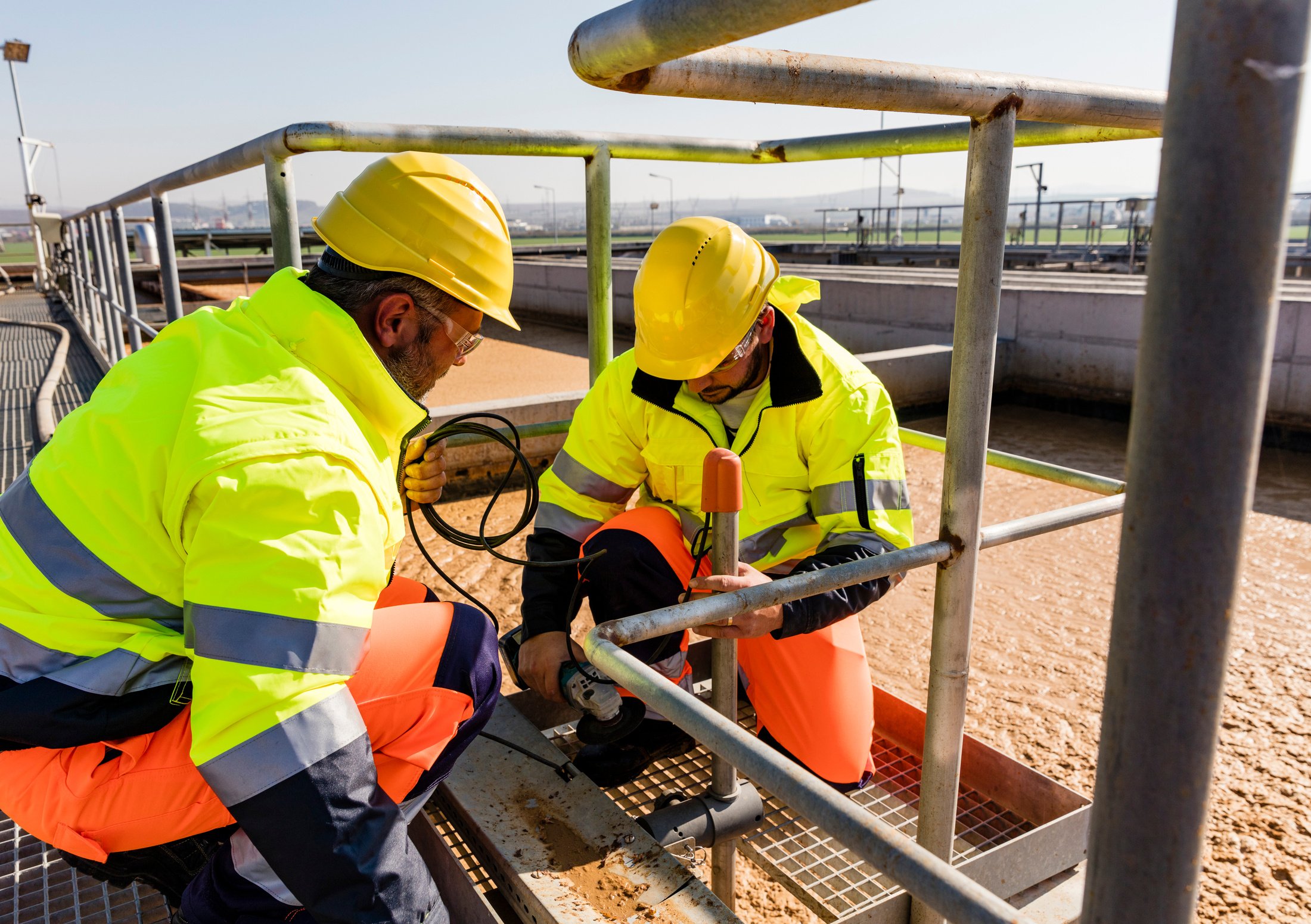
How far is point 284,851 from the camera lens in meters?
1.22

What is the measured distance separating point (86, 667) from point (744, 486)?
1540 millimetres

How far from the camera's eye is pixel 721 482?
1.60 m

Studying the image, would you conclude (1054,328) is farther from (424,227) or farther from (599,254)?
(424,227)

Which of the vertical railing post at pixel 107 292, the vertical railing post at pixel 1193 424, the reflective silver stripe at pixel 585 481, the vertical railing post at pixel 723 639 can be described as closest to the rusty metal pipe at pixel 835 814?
the vertical railing post at pixel 1193 424

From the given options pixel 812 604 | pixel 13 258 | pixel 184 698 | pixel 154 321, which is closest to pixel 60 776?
pixel 184 698

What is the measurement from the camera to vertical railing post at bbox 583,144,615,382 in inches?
103

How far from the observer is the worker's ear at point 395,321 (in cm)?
169

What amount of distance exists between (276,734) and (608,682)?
3.61 feet

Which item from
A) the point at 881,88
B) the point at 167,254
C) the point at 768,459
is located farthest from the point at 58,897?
the point at 167,254

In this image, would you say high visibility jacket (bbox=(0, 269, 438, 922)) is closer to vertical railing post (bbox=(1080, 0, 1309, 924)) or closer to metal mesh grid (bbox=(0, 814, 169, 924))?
metal mesh grid (bbox=(0, 814, 169, 924))

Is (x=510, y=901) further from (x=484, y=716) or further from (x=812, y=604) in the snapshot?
(x=812, y=604)

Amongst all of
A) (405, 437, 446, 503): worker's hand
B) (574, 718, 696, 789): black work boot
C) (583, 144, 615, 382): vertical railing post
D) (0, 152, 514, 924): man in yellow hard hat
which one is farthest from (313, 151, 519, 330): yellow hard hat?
(574, 718, 696, 789): black work boot

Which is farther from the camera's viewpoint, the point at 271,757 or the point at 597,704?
the point at 597,704

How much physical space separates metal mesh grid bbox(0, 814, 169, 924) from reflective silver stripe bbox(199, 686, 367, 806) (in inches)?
35.1
